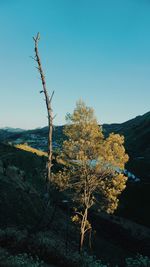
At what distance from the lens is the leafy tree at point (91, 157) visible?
942 inches

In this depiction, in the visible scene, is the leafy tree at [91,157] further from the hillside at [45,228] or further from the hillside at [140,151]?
the hillside at [140,151]

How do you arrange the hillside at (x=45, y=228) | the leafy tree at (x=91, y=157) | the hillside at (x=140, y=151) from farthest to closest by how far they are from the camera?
the hillside at (x=140, y=151)
the leafy tree at (x=91, y=157)
the hillside at (x=45, y=228)

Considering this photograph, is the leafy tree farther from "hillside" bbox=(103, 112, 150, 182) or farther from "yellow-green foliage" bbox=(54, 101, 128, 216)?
"hillside" bbox=(103, 112, 150, 182)

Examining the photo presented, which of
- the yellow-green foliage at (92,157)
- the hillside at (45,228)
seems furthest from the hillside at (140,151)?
the yellow-green foliage at (92,157)

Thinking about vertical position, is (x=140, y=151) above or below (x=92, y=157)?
below

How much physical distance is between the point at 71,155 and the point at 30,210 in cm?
1491

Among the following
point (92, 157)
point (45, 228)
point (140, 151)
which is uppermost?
point (92, 157)

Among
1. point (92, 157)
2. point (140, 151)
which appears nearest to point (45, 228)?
point (92, 157)

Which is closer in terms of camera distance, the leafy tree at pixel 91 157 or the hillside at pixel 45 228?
the hillside at pixel 45 228

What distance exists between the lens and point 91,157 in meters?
24.4

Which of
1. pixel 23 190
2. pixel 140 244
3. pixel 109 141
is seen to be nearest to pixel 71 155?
pixel 109 141

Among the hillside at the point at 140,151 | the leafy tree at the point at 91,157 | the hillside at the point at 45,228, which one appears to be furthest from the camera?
the hillside at the point at 140,151

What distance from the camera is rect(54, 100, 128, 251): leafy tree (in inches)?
942

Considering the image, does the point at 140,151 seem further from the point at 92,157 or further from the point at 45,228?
the point at 92,157
